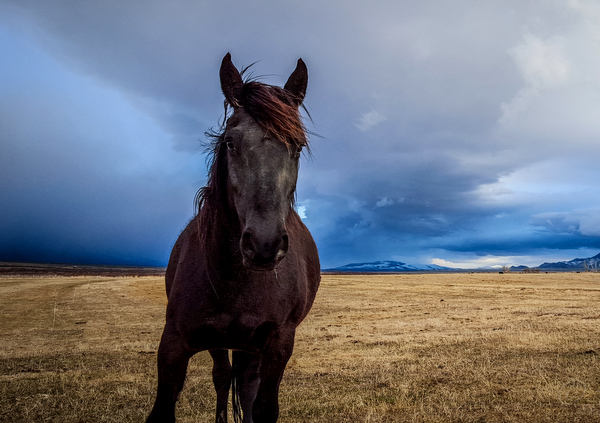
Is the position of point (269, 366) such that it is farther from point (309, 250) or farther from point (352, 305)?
point (352, 305)

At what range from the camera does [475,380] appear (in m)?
7.41

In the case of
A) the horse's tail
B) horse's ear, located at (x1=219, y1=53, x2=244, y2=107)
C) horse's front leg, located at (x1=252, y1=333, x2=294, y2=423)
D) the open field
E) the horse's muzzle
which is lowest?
the open field

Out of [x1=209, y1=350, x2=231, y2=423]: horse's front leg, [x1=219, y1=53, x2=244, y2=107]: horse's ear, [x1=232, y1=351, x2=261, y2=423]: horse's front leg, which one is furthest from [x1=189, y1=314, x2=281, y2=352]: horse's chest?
[x1=209, y1=350, x2=231, y2=423]: horse's front leg

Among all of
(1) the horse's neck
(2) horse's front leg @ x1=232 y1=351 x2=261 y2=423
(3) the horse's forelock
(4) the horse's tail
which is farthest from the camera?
(4) the horse's tail

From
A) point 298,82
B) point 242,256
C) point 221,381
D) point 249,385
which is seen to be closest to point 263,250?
point 242,256

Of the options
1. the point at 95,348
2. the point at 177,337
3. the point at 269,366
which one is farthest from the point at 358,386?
the point at 95,348

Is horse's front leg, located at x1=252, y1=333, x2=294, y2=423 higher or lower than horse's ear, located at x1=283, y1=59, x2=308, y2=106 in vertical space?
lower

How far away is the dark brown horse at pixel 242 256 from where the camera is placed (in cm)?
263

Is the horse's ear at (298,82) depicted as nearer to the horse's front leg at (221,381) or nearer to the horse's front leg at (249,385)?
the horse's front leg at (249,385)

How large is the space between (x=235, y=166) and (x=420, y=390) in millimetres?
6139

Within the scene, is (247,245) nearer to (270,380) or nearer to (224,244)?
(224,244)

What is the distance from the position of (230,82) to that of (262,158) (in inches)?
37.7

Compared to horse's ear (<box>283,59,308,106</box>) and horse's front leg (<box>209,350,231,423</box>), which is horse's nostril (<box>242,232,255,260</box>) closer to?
horse's ear (<box>283,59,308,106</box>)

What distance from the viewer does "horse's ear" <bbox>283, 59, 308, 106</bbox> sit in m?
3.39
